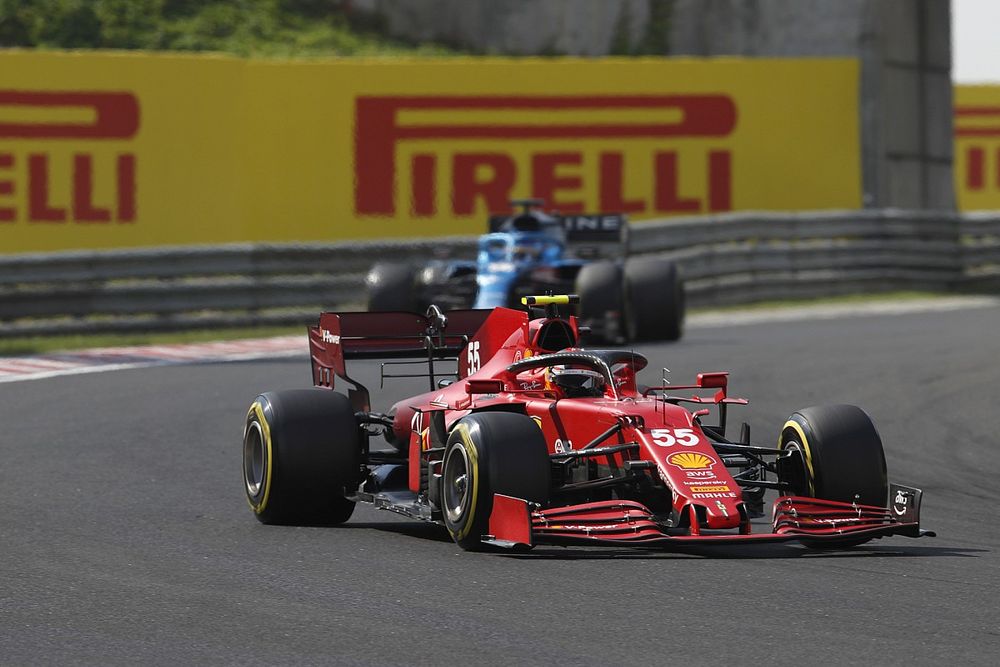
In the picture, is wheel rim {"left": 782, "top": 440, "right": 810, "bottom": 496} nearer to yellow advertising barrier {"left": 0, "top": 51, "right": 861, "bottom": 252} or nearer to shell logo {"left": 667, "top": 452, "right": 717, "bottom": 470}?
shell logo {"left": 667, "top": 452, "right": 717, "bottom": 470}

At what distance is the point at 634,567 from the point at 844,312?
14.9 m

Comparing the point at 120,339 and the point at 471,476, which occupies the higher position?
the point at 120,339

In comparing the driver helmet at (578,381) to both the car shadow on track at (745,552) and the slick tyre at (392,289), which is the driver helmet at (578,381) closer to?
the car shadow on track at (745,552)

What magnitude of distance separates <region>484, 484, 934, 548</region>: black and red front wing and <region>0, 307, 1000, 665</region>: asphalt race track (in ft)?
0.38

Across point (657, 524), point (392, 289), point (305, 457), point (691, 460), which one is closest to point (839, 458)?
point (691, 460)

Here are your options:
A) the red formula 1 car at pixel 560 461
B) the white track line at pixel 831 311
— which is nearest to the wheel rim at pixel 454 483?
the red formula 1 car at pixel 560 461

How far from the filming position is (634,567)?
7.66 metres

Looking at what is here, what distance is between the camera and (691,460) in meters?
7.99

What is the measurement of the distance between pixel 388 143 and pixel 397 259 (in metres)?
3.03

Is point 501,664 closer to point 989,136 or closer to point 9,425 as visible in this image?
point 9,425

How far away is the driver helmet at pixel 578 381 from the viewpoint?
28.9 ft

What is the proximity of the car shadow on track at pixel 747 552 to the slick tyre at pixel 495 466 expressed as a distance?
0.23 m

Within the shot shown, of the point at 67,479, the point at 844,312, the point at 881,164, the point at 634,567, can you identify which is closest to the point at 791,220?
the point at 844,312

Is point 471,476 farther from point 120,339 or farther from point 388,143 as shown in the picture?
point 388,143
